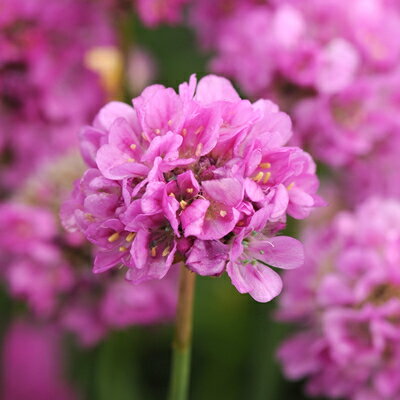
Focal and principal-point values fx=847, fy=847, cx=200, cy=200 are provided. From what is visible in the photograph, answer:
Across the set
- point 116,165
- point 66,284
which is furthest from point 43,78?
point 116,165

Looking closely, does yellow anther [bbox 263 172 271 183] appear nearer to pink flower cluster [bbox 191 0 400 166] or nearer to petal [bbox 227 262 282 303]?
petal [bbox 227 262 282 303]

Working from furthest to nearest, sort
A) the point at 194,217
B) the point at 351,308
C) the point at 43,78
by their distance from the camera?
the point at 43,78 < the point at 351,308 < the point at 194,217

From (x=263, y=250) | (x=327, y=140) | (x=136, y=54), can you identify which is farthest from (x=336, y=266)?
(x=136, y=54)

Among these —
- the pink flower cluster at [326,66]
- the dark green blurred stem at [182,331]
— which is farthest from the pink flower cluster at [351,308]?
the dark green blurred stem at [182,331]

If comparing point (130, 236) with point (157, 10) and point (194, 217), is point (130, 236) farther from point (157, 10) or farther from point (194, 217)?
point (157, 10)

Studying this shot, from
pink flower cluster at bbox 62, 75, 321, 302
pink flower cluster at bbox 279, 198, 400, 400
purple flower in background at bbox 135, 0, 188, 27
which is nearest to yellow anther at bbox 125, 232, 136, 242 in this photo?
pink flower cluster at bbox 62, 75, 321, 302

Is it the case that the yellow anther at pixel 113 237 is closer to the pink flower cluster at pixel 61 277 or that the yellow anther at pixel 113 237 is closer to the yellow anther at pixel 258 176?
the yellow anther at pixel 258 176
